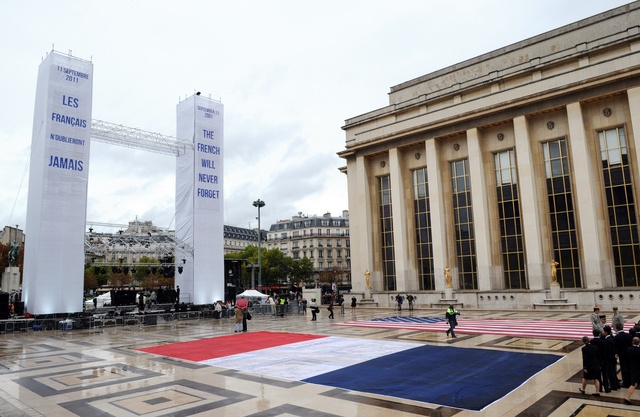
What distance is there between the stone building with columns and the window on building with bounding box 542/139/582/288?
0.27 ft

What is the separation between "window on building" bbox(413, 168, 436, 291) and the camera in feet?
140

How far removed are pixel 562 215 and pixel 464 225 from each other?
8163 mm

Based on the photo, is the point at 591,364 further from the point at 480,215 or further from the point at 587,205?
the point at 480,215

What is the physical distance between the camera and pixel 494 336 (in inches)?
716

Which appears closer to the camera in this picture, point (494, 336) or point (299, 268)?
point (494, 336)

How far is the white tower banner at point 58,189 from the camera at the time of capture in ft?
86.7

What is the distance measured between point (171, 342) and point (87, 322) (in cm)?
1046

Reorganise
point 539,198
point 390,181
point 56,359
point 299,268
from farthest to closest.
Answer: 1. point 299,268
2. point 390,181
3. point 539,198
4. point 56,359

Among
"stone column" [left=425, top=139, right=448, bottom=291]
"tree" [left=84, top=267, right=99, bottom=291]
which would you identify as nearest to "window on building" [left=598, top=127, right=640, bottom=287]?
"stone column" [left=425, top=139, right=448, bottom=291]

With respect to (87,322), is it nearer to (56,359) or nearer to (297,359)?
(56,359)

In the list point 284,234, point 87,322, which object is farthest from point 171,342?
point 284,234

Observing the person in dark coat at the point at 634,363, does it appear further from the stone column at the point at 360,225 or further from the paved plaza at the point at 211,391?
the stone column at the point at 360,225

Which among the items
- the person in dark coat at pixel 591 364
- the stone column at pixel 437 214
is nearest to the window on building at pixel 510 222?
the stone column at pixel 437 214

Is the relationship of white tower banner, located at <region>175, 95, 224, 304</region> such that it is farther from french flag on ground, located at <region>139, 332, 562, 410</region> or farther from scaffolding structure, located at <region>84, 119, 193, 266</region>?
french flag on ground, located at <region>139, 332, 562, 410</region>
